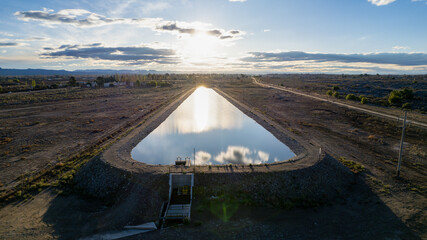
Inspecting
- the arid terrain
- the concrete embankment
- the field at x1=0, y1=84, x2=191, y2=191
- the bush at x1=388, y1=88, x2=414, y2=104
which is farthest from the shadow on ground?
the bush at x1=388, y1=88, x2=414, y2=104

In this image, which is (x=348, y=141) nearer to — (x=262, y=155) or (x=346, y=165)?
(x=346, y=165)

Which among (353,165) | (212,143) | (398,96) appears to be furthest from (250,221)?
(398,96)

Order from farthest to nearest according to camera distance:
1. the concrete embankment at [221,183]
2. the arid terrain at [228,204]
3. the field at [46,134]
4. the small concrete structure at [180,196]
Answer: the field at [46,134] → the concrete embankment at [221,183] → the small concrete structure at [180,196] → the arid terrain at [228,204]

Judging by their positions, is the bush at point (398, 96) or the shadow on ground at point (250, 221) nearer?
the shadow on ground at point (250, 221)

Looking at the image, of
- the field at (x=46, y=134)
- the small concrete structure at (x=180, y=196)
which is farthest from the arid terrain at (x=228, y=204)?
the small concrete structure at (x=180, y=196)

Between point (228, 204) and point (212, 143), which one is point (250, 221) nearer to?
point (228, 204)

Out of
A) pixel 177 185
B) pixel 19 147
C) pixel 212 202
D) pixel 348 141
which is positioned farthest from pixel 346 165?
pixel 19 147

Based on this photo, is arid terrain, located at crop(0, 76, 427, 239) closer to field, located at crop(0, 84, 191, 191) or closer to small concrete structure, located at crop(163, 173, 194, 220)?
field, located at crop(0, 84, 191, 191)

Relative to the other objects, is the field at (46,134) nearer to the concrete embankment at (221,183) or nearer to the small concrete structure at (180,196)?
the concrete embankment at (221,183)
